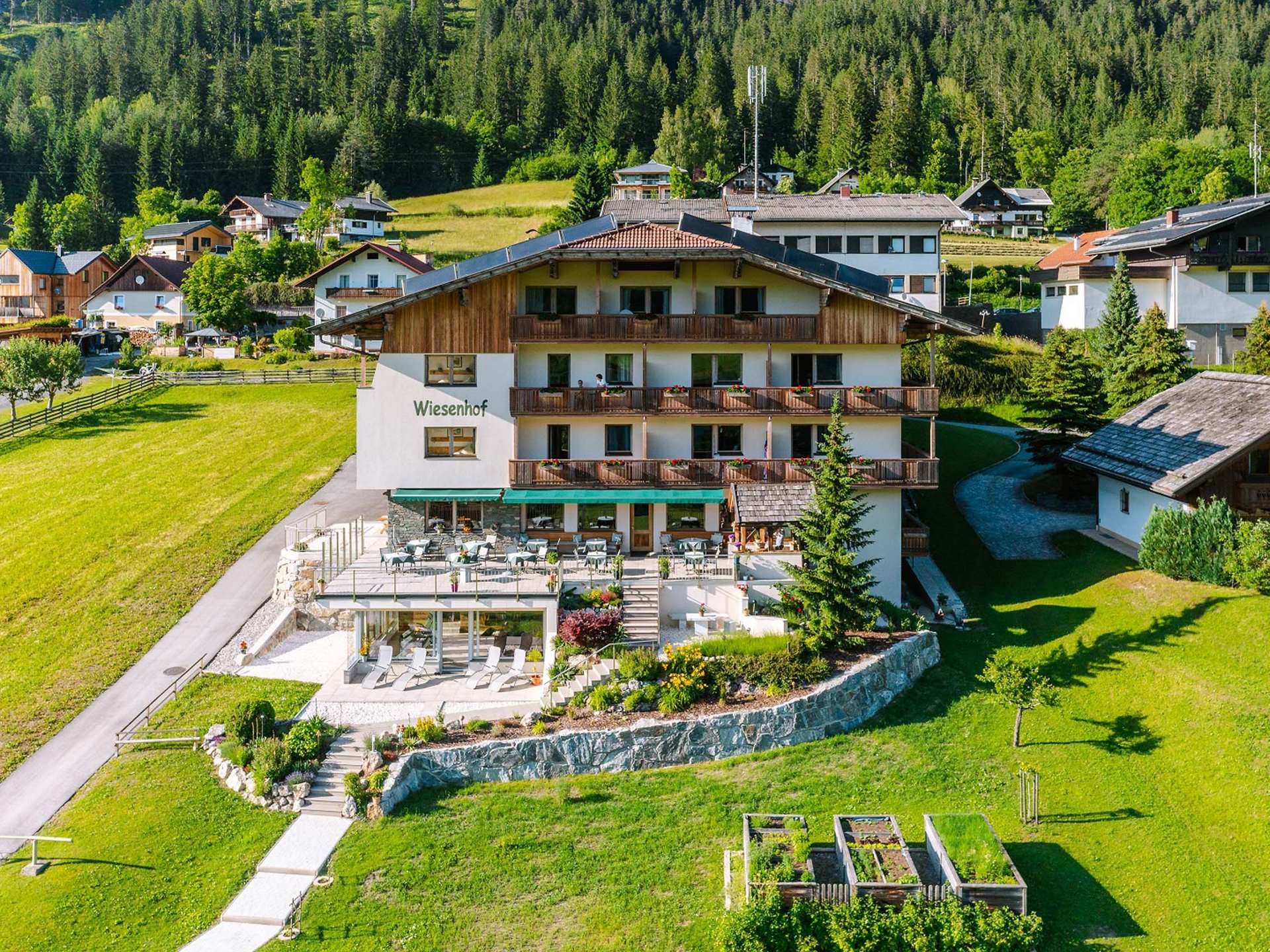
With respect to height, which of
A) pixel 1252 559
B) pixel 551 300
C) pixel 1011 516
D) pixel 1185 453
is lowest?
pixel 1252 559

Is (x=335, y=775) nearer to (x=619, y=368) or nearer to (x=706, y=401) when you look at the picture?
(x=706, y=401)

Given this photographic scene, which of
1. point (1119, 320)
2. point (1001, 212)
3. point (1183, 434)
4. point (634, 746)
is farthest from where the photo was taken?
point (1001, 212)

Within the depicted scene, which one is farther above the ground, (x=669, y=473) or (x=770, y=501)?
(x=669, y=473)

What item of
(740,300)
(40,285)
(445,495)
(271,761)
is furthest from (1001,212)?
(271,761)

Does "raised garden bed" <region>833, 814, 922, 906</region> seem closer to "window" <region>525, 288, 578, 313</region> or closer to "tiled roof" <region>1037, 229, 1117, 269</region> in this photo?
"window" <region>525, 288, 578, 313</region>

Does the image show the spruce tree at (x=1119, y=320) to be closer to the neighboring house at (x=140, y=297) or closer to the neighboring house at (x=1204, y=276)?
the neighboring house at (x=1204, y=276)

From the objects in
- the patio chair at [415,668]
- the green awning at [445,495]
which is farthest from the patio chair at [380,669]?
the green awning at [445,495]
